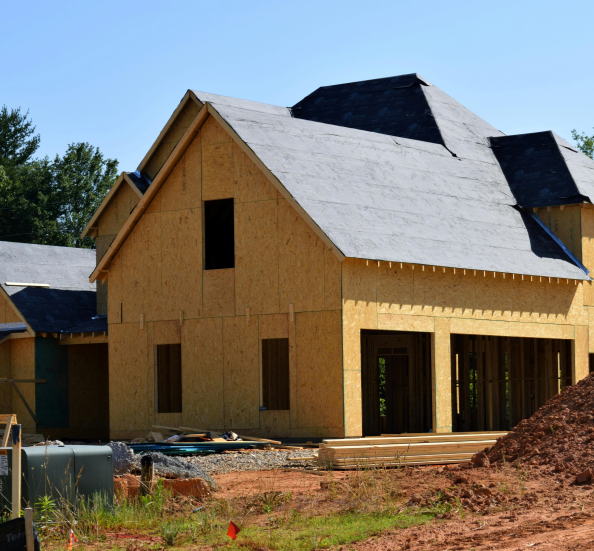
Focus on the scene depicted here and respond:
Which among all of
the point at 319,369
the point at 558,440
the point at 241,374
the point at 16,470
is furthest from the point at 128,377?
the point at 16,470

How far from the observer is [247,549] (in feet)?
33.4

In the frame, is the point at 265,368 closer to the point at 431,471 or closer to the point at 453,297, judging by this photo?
the point at 453,297

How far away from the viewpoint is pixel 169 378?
25125mm

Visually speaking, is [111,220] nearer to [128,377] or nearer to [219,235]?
[219,235]

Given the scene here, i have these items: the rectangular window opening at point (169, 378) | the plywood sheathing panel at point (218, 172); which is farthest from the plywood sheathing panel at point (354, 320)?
the rectangular window opening at point (169, 378)

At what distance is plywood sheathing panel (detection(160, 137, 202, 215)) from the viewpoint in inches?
965

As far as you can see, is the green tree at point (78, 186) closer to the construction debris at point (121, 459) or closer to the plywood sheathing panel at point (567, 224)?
the plywood sheathing panel at point (567, 224)

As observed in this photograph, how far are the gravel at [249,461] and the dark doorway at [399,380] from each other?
1017 centimetres

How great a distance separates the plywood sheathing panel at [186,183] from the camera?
24.5m

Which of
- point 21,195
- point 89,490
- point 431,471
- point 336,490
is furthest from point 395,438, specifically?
point 21,195

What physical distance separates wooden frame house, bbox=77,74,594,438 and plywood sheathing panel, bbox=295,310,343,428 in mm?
35

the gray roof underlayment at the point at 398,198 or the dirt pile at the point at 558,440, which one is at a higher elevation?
the gray roof underlayment at the point at 398,198

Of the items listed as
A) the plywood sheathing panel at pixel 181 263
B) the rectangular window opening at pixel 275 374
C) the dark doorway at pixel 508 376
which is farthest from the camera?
the dark doorway at pixel 508 376

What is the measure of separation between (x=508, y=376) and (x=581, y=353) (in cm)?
339
